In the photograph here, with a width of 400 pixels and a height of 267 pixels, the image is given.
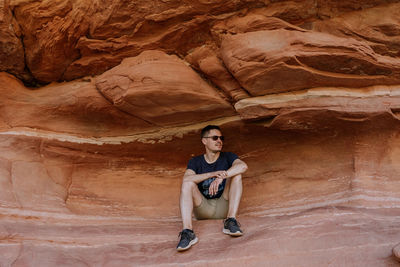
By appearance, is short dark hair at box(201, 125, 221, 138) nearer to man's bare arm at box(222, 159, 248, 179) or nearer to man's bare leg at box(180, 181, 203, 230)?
man's bare arm at box(222, 159, 248, 179)

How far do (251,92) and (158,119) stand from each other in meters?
1.36

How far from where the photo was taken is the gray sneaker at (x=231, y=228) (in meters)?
5.06

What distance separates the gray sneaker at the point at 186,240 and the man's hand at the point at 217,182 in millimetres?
504

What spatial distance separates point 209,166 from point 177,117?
994 millimetres

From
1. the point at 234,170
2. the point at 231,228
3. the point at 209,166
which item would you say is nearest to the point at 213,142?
the point at 209,166

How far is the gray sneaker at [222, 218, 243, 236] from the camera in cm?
506

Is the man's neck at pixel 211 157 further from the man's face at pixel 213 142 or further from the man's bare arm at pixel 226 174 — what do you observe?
the man's bare arm at pixel 226 174

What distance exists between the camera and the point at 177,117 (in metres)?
6.46

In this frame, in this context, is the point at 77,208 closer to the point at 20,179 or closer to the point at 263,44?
the point at 20,179

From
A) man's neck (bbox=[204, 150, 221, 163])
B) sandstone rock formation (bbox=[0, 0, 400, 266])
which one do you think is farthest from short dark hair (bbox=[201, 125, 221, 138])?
sandstone rock formation (bbox=[0, 0, 400, 266])

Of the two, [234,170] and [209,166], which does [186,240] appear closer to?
[234,170]

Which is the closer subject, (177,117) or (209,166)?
(209,166)

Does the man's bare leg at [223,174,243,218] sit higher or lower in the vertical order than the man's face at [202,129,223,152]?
lower

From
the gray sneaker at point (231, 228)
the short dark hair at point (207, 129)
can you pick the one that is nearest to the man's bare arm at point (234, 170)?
the gray sneaker at point (231, 228)
